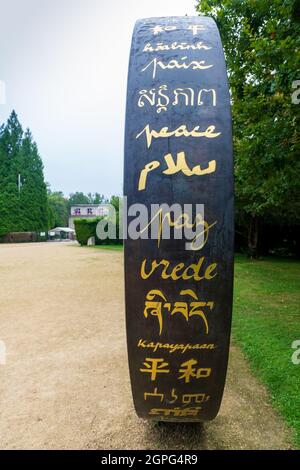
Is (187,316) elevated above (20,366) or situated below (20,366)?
above

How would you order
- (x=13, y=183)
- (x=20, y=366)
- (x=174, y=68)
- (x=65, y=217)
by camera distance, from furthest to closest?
1. (x=65, y=217)
2. (x=13, y=183)
3. (x=20, y=366)
4. (x=174, y=68)

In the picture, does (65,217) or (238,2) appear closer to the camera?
(238,2)

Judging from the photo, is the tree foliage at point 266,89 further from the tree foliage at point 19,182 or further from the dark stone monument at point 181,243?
the tree foliage at point 19,182

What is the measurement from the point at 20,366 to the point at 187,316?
3641 millimetres

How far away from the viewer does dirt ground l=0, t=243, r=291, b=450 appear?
3123 mm

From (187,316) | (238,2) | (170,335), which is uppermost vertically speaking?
(238,2)

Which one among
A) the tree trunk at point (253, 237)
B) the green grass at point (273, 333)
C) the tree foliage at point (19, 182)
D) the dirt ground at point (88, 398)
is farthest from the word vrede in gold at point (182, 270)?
the tree foliage at point (19, 182)

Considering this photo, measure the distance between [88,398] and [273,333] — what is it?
373 cm

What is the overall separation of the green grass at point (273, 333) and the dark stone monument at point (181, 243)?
175 cm

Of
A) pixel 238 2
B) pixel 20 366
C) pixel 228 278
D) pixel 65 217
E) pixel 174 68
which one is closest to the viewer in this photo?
pixel 228 278

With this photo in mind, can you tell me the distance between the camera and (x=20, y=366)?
4812 mm

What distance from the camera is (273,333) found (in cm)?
610
